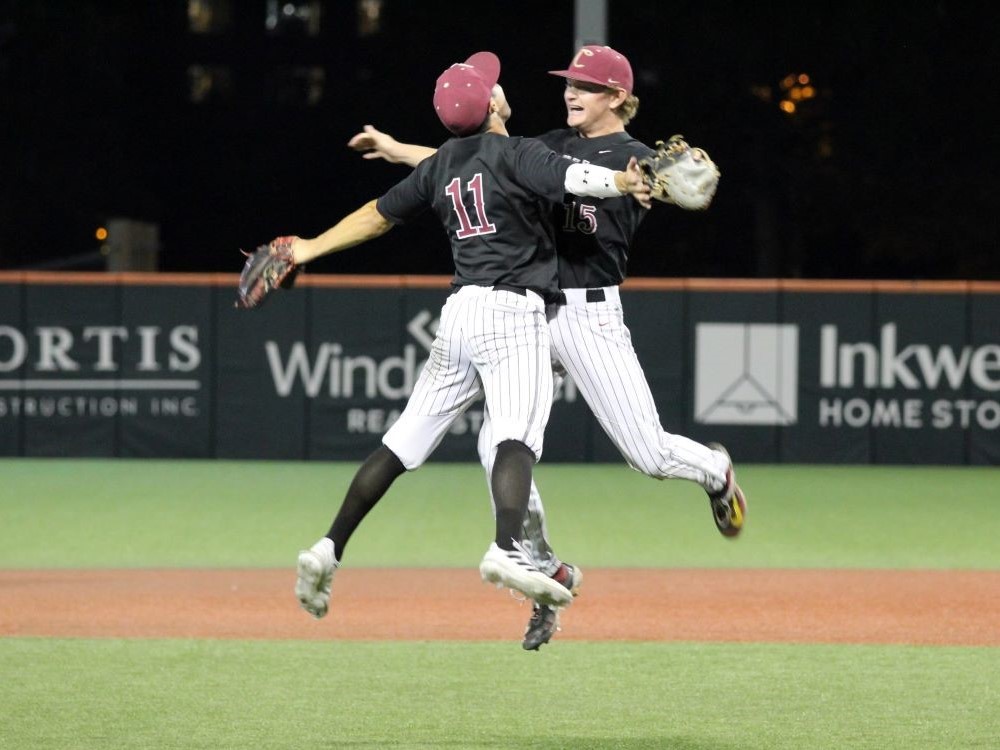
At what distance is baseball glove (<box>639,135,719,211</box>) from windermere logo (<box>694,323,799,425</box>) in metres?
11.5

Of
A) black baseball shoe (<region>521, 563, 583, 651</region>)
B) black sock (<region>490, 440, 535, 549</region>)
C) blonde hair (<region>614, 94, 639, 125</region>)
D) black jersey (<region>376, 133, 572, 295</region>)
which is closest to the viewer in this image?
black sock (<region>490, 440, 535, 549</region>)

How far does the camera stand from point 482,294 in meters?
5.64

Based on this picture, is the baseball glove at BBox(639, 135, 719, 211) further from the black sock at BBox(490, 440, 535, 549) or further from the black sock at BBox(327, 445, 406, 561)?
the black sock at BBox(327, 445, 406, 561)

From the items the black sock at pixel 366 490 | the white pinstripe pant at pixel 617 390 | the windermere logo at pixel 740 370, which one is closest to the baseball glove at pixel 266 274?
the black sock at pixel 366 490

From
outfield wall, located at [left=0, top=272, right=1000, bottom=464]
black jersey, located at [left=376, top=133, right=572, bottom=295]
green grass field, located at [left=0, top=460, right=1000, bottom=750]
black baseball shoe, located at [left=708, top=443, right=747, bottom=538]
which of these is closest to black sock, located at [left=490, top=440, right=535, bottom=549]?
black jersey, located at [left=376, top=133, right=572, bottom=295]

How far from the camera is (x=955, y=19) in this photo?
106 feet

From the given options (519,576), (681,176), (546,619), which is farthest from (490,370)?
(546,619)

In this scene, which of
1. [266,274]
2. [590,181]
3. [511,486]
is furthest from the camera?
[266,274]

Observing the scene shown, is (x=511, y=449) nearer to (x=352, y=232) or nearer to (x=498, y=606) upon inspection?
(x=352, y=232)

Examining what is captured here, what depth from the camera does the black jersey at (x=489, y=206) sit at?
5523 mm

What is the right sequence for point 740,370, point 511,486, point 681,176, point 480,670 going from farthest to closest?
point 740,370 → point 480,670 → point 511,486 → point 681,176

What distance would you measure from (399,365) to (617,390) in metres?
10.8

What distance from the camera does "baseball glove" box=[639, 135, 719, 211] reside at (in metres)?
5.07

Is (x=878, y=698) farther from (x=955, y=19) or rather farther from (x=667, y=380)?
(x=955, y=19)
